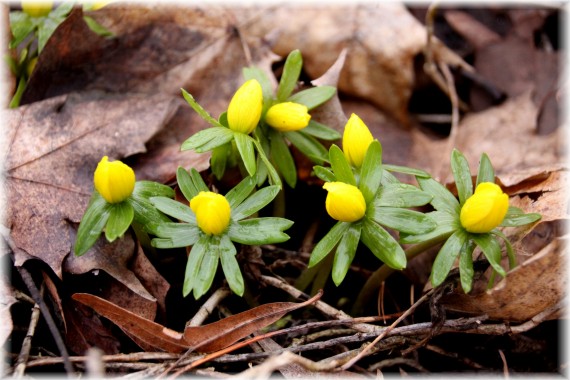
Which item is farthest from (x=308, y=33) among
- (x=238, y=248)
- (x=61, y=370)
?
(x=61, y=370)

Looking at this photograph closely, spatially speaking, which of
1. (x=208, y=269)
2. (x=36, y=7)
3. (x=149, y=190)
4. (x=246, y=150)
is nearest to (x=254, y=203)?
(x=246, y=150)

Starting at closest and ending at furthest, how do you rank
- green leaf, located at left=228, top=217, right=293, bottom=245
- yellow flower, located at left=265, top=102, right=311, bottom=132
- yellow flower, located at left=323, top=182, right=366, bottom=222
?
1. yellow flower, located at left=323, top=182, right=366, bottom=222
2. green leaf, located at left=228, top=217, right=293, bottom=245
3. yellow flower, located at left=265, top=102, right=311, bottom=132

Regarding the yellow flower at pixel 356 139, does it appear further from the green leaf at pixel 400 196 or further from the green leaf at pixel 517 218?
the green leaf at pixel 517 218

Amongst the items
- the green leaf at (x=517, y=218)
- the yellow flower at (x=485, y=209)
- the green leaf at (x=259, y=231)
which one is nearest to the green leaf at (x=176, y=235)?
the green leaf at (x=259, y=231)

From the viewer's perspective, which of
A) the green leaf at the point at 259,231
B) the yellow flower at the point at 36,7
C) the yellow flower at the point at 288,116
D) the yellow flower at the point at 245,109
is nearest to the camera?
the green leaf at the point at 259,231

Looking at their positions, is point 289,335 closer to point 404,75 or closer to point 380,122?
point 380,122

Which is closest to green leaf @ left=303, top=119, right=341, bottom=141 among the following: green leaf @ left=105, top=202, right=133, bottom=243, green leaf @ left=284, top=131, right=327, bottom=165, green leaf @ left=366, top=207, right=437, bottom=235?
green leaf @ left=284, top=131, right=327, bottom=165

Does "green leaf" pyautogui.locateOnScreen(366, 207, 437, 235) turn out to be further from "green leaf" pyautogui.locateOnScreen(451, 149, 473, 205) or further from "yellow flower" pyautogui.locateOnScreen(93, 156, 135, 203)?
Answer: "yellow flower" pyautogui.locateOnScreen(93, 156, 135, 203)
